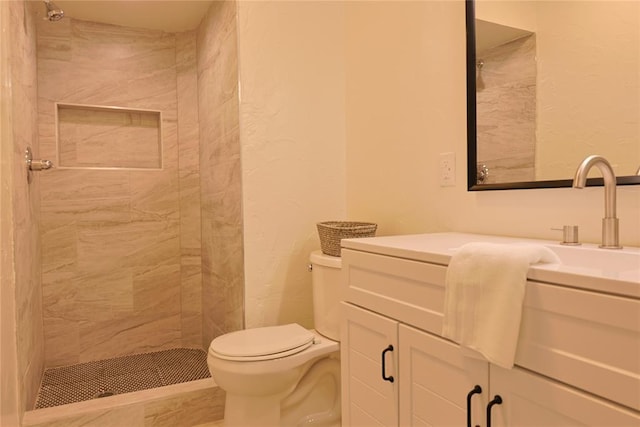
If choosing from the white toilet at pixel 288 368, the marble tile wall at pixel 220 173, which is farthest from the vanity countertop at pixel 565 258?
the marble tile wall at pixel 220 173

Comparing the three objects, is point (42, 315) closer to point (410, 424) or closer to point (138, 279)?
point (138, 279)

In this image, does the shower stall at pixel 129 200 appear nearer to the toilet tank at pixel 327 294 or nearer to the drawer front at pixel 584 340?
the toilet tank at pixel 327 294

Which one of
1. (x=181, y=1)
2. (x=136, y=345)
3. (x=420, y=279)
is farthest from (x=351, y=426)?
(x=181, y=1)

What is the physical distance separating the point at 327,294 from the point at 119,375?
1.40 meters

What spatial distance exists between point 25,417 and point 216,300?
104cm

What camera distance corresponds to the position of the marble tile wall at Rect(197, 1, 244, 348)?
7.14ft

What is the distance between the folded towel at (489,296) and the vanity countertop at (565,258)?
0.12 feet

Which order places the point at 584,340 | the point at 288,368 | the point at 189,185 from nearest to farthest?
the point at 584,340
the point at 288,368
the point at 189,185

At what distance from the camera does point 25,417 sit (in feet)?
5.81

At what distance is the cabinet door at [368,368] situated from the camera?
1.25 meters

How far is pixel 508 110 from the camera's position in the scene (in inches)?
60.1

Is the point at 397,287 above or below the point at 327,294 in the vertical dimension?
above

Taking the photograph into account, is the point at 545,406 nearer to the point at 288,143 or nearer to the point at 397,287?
the point at 397,287

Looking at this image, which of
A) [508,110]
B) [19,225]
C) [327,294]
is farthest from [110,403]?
[508,110]
